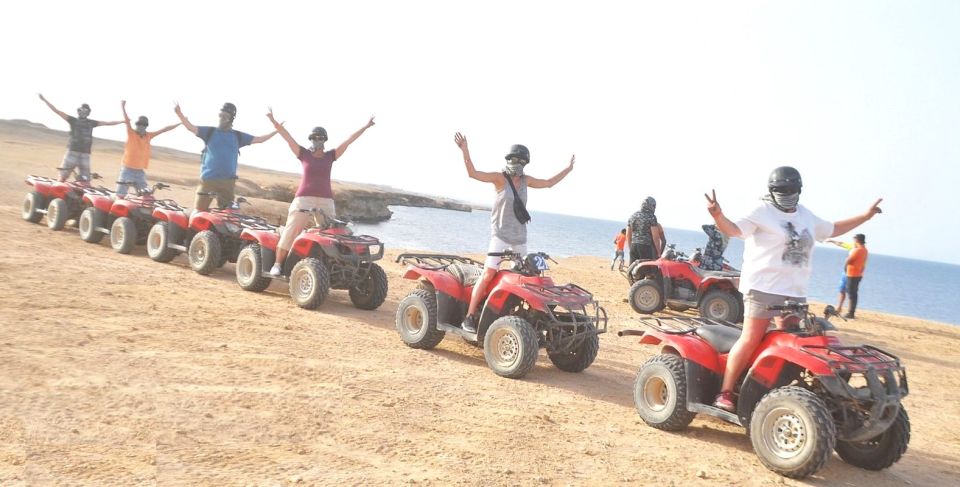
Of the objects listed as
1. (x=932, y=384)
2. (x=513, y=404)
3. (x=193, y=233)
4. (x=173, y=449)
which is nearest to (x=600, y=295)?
(x=932, y=384)

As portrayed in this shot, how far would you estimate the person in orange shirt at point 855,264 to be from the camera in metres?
16.4

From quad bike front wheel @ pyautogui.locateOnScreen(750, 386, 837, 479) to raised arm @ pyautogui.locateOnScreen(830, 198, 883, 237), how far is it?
4.65 feet

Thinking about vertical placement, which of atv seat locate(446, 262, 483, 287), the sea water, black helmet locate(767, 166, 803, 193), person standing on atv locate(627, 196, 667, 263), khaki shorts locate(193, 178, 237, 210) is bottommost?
the sea water

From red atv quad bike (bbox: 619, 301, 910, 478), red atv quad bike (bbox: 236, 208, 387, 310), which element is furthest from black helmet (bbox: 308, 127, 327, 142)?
red atv quad bike (bbox: 619, 301, 910, 478)

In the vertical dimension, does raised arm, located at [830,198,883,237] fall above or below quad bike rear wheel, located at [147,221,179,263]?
above

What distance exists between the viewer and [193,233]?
1210 centimetres

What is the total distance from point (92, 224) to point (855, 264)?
16.1 meters

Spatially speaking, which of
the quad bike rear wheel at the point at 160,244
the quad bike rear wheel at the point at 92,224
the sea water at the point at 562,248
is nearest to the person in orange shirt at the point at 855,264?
the sea water at the point at 562,248

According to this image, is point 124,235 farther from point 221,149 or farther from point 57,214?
point 221,149

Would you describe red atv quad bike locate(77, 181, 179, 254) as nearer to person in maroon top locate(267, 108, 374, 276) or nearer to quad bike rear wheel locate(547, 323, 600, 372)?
person in maroon top locate(267, 108, 374, 276)

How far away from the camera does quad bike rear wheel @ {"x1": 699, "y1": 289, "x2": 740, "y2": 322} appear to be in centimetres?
1255

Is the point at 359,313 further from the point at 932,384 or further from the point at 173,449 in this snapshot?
the point at 932,384

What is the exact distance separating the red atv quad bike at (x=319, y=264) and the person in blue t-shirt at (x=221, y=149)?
1298mm

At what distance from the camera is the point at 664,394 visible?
20.0 feet
